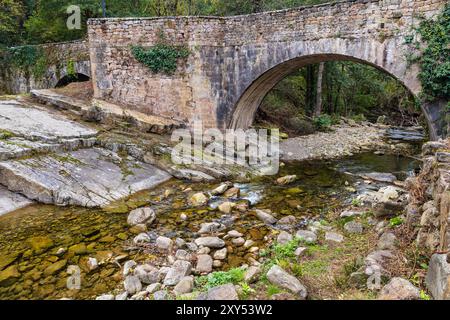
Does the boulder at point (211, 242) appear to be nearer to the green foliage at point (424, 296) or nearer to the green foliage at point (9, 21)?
the green foliage at point (424, 296)

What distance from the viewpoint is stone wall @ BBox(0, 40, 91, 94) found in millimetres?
14688

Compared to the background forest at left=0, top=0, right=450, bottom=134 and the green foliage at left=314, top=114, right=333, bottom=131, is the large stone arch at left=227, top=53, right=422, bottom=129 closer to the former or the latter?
the background forest at left=0, top=0, right=450, bottom=134

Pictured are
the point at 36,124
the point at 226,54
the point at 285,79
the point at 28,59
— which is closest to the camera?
the point at 36,124

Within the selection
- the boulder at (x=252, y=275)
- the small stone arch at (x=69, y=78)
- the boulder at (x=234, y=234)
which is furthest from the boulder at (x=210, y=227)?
the small stone arch at (x=69, y=78)

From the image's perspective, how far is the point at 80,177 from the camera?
744 cm

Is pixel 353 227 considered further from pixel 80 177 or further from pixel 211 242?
pixel 80 177

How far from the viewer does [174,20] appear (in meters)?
11.1

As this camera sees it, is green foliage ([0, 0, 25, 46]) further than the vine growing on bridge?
Yes

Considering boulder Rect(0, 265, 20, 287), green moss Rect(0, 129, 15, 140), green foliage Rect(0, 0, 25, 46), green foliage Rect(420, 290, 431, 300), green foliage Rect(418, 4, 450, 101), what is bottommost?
boulder Rect(0, 265, 20, 287)

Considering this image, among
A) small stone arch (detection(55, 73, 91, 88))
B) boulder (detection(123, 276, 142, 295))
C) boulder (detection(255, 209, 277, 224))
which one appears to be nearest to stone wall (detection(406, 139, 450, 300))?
boulder (detection(255, 209, 277, 224))

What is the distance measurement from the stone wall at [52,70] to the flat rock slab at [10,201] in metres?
9.21

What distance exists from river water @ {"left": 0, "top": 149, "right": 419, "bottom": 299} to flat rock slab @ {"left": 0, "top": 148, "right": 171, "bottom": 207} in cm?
29

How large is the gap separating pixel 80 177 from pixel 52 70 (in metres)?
11.1

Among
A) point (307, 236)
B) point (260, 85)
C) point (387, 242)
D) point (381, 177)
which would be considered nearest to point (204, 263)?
point (307, 236)
